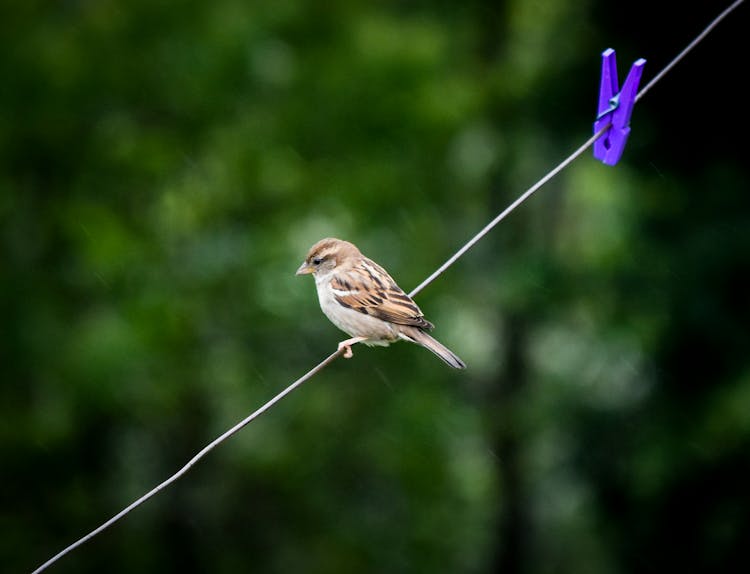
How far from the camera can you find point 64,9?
25.6 feet

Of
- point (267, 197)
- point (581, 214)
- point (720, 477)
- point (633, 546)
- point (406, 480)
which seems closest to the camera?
point (720, 477)

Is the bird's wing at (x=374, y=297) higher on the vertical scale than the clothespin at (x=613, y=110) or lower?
higher

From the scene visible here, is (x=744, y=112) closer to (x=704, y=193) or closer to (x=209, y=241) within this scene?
(x=704, y=193)

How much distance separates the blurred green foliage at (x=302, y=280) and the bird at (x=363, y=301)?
270cm

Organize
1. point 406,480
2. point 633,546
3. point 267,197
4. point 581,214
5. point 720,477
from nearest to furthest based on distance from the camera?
point 720,477, point 633,546, point 267,197, point 406,480, point 581,214

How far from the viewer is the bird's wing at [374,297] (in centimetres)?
483

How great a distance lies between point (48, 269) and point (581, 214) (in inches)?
259

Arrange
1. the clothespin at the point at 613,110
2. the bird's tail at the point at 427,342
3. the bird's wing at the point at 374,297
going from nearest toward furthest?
the clothespin at the point at 613,110, the bird's tail at the point at 427,342, the bird's wing at the point at 374,297

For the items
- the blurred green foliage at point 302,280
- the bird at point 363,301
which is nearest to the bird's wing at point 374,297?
the bird at point 363,301

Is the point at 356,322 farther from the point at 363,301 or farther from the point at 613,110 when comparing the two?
the point at 613,110

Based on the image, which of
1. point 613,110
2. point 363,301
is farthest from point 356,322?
point 613,110

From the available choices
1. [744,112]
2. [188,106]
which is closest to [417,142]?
[188,106]

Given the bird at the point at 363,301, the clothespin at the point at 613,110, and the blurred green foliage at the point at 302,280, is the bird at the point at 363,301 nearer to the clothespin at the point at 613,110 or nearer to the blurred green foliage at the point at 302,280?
the clothespin at the point at 613,110

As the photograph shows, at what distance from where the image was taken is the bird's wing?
4832 millimetres
